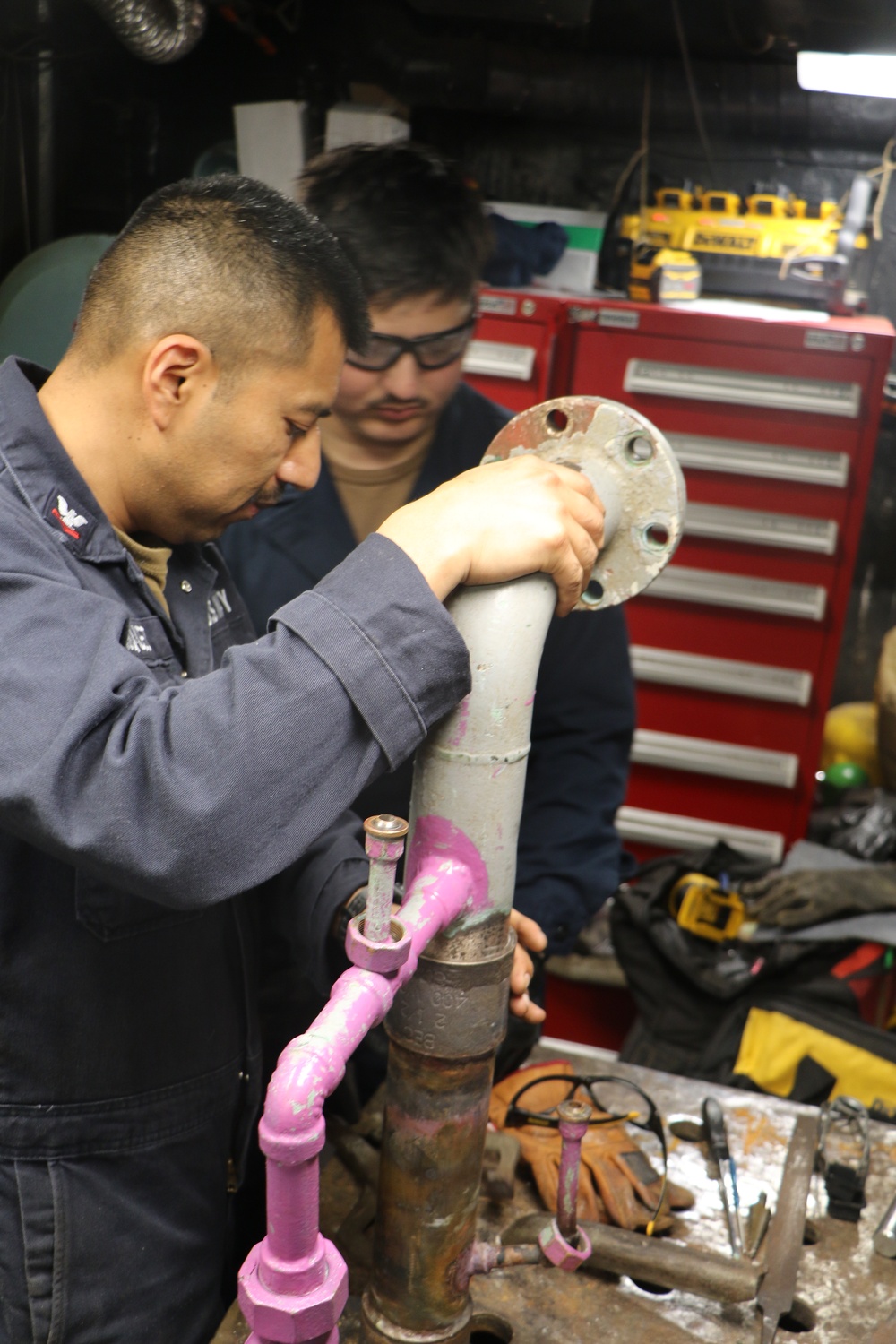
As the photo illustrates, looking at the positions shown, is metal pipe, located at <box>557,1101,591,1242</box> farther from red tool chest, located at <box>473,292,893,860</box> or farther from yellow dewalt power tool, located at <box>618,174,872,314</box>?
yellow dewalt power tool, located at <box>618,174,872,314</box>

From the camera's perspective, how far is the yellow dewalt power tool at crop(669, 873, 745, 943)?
2658mm

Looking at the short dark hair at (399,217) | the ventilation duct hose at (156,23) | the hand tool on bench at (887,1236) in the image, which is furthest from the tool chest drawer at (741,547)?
the hand tool on bench at (887,1236)

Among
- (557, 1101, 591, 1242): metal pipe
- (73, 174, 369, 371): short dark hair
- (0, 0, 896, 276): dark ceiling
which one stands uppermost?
(0, 0, 896, 276): dark ceiling

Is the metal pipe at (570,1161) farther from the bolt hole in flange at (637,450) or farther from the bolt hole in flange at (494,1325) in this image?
the bolt hole in flange at (637,450)

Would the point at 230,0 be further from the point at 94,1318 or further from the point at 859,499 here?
the point at 94,1318

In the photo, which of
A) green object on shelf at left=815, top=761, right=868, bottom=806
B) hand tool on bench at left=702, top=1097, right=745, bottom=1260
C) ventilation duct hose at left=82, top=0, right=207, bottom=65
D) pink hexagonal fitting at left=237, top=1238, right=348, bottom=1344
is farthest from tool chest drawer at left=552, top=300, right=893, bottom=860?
pink hexagonal fitting at left=237, top=1238, right=348, bottom=1344

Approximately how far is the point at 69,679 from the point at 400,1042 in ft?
1.22

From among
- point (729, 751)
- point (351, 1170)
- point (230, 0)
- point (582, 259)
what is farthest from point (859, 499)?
point (351, 1170)

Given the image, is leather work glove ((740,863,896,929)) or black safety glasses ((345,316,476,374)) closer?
black safety glasses ((345,316,476,374))

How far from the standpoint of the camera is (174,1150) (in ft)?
3.34

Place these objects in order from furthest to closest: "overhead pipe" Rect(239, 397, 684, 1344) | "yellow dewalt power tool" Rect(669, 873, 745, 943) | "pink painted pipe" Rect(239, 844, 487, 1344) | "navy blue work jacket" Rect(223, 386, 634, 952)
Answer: "yellow dewalt power tool" Rect(669, 873, 745, 943), "navy blue work jacket" Rect(223, 386, 634, 952), "overhead pipe" Rect(239, 397, 684, 1344), "pink painted pipe" Rect(239, 844, 487, 1344)

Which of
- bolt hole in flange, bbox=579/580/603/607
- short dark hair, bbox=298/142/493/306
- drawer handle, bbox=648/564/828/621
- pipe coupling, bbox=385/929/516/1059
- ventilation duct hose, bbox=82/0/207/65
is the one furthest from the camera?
drawer handle, bbox=648/564/828/621

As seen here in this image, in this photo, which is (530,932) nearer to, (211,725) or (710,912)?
(211,725)

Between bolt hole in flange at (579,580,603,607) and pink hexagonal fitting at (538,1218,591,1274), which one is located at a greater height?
bolt hole in flange at (579,580,603,607)
